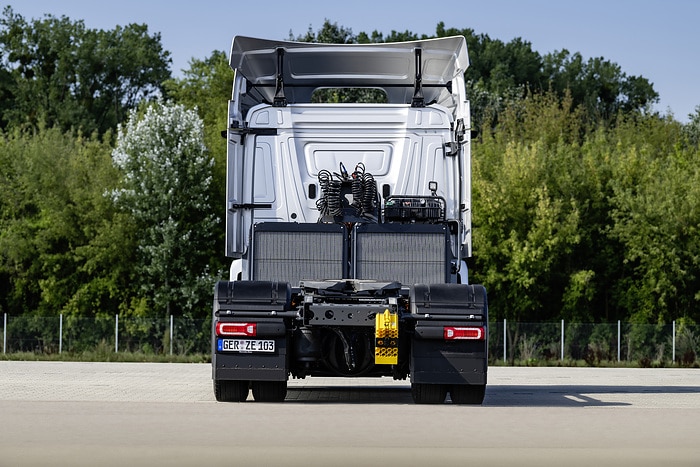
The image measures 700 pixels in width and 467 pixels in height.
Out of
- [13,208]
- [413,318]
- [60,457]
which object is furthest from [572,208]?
[60,457]

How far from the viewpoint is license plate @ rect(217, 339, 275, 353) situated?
15148 millimetres

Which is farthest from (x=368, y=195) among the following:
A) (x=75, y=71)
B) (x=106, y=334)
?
(x=75, y=71)

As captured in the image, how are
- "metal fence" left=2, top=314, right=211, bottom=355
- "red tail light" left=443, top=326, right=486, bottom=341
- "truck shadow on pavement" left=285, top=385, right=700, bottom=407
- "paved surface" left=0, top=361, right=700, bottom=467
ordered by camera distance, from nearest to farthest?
"paved surface" left=0, top=361, right=700, bottom=467 < "red tail light" left=443, top=326, right=486, bottom=341 < "truck shadow on pavement" left=285, top=385, right=700, bottom=407 < "metal fence" left=2, top=314, right=211, bottom=355

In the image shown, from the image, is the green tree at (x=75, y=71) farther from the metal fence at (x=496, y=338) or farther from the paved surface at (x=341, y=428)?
the paved surface at (x=341, y=428)

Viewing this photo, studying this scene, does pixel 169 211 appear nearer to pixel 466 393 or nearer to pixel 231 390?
pixel 231 390

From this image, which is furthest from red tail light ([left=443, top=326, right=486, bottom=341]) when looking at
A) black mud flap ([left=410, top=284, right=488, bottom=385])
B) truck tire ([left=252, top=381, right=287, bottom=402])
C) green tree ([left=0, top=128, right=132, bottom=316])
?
green tree ([left=0, top=128, right=132, bottom=316])

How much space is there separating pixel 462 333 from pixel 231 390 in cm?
301

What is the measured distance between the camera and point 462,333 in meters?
15.1

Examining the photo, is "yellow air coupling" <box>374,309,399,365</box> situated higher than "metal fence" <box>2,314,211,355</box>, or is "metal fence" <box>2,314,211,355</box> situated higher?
"yellow air coupling" <box>374,309,399,365</box>

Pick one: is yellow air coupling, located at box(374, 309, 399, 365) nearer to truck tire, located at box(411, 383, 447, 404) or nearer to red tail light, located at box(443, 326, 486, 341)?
red tail light, located at box(443, 326, 486, 341)

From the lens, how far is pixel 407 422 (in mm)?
13164

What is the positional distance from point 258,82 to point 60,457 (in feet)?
32.1

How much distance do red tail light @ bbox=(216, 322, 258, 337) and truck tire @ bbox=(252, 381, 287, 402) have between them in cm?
103

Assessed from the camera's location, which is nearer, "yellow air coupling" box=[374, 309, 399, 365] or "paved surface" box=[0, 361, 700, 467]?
"paved surface" box=[0, 361, 700, 467]
